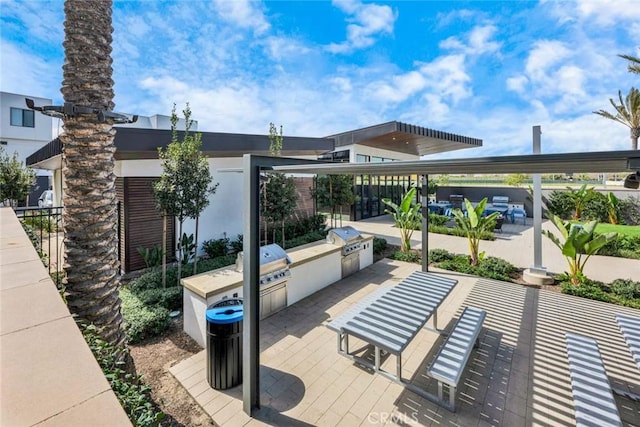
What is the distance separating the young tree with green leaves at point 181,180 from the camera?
6.10 meters

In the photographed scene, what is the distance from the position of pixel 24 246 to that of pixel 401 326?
16.2ft

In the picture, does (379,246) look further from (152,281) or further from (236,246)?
(152,281)

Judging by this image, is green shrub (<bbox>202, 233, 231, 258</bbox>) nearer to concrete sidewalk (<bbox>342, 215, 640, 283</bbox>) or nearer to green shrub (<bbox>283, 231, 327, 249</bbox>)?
green shrub (<bbox>283, 231, 327, 249</bbox>)

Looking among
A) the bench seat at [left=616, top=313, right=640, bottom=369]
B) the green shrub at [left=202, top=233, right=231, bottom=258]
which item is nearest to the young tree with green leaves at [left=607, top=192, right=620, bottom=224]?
the bench seat at [left=616, top=313, right=640, bottom=369]

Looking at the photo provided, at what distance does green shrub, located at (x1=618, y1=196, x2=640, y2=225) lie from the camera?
47.5ft

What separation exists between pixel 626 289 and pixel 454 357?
591cm

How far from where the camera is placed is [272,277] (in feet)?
17.3

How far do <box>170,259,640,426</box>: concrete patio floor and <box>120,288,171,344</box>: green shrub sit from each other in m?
1.04

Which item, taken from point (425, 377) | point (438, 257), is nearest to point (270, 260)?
point (425, 377)

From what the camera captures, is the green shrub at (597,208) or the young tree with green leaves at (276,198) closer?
the young tree with green leaves at (276,198)

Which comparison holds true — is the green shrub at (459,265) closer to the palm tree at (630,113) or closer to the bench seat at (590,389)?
the bench seat at (590,389)

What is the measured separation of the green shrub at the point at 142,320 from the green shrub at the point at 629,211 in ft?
67.7

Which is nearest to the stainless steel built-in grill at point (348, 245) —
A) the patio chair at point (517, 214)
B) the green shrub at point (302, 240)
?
the green shrub at point (302, 240)

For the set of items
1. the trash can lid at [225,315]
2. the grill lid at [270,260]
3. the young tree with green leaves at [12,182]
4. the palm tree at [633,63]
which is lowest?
the trash can lid at [225,315]
